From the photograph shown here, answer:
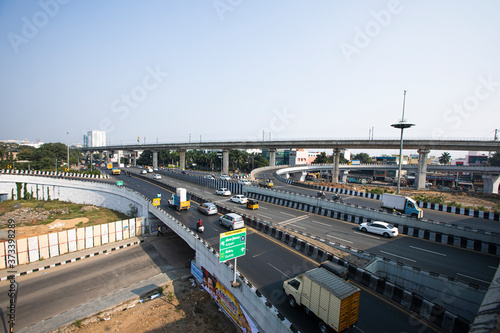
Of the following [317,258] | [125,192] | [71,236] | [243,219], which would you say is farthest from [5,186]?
[317,258]

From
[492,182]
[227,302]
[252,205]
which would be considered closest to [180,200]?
[252,205]

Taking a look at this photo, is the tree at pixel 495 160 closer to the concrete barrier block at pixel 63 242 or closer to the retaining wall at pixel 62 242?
the retaining wall at pixel 62 242

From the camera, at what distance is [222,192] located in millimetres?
41188

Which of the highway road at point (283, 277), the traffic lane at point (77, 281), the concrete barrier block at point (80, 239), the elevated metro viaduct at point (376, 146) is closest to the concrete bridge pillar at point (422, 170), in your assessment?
the elevated metro viaduct at point (376, 146)

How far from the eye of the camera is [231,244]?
13.1 m

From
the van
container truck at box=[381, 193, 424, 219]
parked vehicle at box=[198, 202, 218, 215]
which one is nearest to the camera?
the van

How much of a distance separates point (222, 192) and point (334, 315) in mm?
32907

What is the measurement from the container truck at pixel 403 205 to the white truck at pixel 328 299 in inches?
790

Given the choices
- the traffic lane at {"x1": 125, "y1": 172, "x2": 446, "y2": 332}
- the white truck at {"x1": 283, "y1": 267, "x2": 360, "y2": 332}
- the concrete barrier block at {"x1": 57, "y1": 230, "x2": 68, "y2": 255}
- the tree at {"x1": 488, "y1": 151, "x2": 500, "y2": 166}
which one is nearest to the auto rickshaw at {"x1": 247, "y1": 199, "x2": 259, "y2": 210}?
the traffic lane at {"x1": 125, "y1": 172, "x2": 446, "y2": 332}

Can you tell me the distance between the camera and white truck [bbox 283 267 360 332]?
30.6ft

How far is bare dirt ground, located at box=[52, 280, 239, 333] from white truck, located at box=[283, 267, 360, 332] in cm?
669

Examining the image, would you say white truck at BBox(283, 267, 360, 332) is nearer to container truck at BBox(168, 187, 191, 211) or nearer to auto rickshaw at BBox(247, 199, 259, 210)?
auto rickshaw at BBox(247, 199, 259, 210)

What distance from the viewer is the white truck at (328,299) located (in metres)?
9.33

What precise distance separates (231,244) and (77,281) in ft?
57.4
